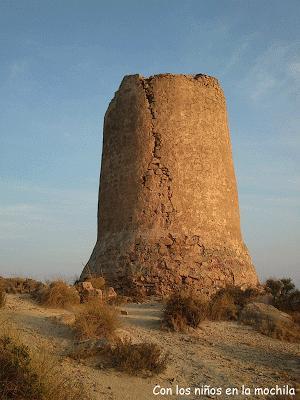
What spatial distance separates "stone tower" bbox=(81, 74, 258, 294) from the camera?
9.09 metres

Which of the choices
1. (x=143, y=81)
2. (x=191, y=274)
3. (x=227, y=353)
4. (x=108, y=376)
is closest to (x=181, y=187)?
(x=191, y=274)

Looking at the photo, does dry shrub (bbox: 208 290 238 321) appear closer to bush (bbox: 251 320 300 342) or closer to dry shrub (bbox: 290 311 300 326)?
bush (bbox: 251 320 300 342)

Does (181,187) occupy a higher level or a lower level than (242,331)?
higher

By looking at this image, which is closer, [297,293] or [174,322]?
[174,322]

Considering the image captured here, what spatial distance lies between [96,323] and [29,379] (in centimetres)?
215

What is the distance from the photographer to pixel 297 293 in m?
9.39

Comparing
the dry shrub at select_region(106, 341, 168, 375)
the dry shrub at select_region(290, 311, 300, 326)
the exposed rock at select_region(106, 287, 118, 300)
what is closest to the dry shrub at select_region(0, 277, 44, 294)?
the exposed rock at select_region(106, 287, 118, 300)

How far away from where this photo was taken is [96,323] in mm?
5867


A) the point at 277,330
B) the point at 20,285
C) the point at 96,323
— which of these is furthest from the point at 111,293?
the point at 277,330

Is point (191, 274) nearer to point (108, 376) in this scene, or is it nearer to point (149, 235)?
point (149, 235)

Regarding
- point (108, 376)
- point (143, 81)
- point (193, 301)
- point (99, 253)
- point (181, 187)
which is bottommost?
point (108, 376)

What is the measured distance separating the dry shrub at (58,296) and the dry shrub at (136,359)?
8.02 feet

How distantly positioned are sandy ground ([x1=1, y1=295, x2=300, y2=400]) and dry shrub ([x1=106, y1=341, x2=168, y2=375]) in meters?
0.09

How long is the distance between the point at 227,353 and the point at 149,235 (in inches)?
140
